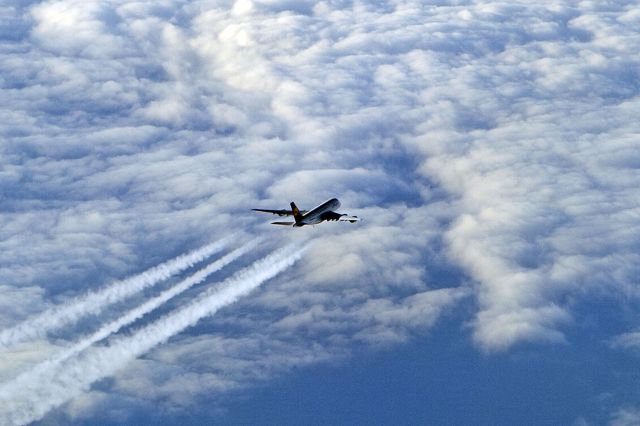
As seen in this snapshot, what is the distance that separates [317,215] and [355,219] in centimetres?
863

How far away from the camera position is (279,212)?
181 metres

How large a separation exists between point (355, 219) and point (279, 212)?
55.8 ft

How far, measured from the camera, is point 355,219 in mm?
178625

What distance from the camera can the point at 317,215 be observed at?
181m

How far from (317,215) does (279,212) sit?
847 cm
